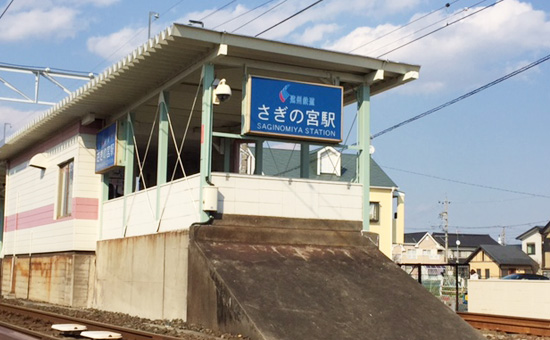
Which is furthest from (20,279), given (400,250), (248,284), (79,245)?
(400,250)

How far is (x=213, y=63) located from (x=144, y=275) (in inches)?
205

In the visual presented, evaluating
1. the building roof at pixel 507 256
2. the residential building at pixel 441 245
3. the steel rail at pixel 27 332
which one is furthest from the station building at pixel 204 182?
the building roof at pixel 507 256

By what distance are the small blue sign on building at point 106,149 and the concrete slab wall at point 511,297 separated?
11432mm

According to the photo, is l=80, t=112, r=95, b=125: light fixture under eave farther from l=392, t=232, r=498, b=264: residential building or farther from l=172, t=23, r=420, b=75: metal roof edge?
l=392, t=232, r=498, b=264: residential building

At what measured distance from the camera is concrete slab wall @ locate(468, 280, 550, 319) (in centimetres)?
2002

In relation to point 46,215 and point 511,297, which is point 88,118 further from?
point 511,297

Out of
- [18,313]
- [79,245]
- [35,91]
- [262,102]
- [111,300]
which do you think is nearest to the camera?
[262,102]

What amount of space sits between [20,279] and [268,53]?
16.0 meters

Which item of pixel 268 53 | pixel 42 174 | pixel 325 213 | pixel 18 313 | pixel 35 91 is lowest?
pixel 18 313

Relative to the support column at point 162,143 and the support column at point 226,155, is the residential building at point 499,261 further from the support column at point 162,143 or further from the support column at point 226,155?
the support column at point 162,143

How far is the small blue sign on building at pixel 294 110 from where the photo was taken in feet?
50.0

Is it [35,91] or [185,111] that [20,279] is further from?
[185,111]

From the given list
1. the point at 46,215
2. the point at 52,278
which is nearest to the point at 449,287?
the point at 46,215

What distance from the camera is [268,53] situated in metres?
15.7
